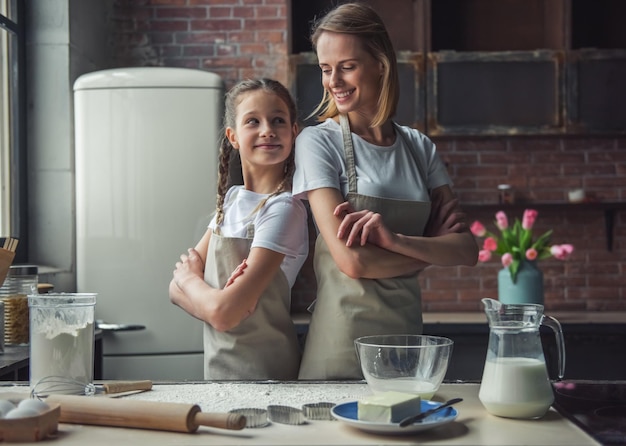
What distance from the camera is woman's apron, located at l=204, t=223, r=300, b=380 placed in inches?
68.0

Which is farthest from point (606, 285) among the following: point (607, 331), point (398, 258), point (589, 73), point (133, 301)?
point (398, 258)

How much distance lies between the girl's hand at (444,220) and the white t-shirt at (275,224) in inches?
11.9

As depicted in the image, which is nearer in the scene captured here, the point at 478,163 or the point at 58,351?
the point at 58,351

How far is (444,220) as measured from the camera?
187 cm

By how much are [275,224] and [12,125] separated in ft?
6.84

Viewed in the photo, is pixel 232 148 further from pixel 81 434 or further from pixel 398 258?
pixel 81 434

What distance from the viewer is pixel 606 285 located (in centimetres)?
400

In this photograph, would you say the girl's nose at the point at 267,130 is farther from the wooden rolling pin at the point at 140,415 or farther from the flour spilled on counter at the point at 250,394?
the wooden rolling pin at the point at 140,415

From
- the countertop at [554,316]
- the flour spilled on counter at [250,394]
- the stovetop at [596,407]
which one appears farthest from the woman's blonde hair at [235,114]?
the countertop at [554,316]

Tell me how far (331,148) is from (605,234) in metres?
2.60

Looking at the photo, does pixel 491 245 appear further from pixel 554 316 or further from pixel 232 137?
pixel 232 137

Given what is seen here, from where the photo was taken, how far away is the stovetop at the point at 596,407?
1173 millimetres

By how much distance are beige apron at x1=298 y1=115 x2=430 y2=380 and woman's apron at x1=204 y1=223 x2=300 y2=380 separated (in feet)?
0.21

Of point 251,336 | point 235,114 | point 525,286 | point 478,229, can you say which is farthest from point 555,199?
point 251,336
